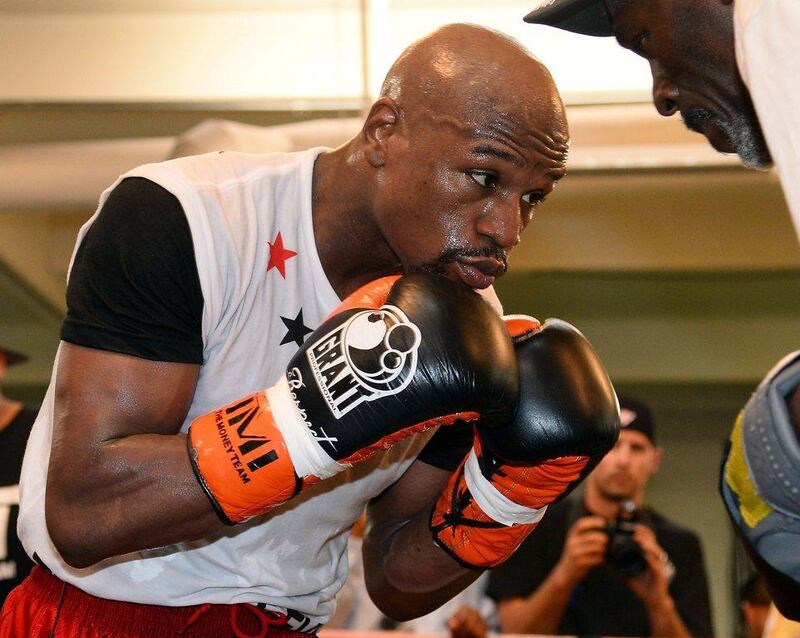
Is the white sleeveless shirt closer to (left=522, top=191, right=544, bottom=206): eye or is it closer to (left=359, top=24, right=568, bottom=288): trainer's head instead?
(left=359, top=24, right=568, bottom=288): trainer's head

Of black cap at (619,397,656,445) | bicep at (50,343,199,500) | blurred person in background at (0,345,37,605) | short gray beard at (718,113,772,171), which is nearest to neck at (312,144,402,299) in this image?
bicep at (50,343,199,500)

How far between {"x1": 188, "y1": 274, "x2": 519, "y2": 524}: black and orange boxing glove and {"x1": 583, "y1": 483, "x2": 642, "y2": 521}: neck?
2288mm

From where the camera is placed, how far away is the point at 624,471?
3.67 meters

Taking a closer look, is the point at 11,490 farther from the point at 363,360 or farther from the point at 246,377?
the point at 363,360

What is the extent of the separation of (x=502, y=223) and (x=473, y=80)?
26 cm

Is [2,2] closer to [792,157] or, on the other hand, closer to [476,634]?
[476,634]

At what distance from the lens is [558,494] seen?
1793mm

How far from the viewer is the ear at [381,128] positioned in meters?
1.87

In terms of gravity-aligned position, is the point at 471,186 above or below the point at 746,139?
below

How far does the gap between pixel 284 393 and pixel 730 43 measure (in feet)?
2.63

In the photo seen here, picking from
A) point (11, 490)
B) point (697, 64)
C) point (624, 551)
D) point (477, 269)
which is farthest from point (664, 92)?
point (11, 490)

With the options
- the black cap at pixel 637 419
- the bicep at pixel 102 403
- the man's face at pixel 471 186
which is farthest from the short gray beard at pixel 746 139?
the black cap at pixel 637 419

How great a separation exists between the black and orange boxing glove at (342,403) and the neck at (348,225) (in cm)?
34

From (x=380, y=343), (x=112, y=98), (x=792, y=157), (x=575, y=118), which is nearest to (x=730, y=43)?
(x=792, y=157)
